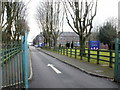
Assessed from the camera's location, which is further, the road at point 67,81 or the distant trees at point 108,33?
the distant trees at point 108,33

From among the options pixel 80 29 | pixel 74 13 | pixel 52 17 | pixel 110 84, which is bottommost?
pixel 110 84

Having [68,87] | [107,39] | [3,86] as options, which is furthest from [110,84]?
[107,39]

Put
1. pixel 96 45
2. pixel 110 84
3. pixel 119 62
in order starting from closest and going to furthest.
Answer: pixel 110 84 < pixel 119 62 < pixel 96 45

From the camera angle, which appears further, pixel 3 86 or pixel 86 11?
pixel 86 11

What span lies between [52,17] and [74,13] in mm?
15442

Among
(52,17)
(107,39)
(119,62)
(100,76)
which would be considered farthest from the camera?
(107,39)

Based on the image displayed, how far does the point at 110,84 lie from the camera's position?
595cm

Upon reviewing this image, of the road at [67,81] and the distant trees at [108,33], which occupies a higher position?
the distant trees at [108,33]

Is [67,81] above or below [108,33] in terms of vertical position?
below

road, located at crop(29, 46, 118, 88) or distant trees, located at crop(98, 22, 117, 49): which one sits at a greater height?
distant trees, located at crop(98, 22, 117, 49)

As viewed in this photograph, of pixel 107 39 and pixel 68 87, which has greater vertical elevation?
pixel 107 39

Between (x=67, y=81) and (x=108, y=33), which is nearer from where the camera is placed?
(x=67, y=81)

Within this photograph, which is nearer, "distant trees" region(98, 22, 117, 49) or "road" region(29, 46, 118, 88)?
"road" region(29, 46, 118, 88)

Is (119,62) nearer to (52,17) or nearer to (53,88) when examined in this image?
(53,88)
